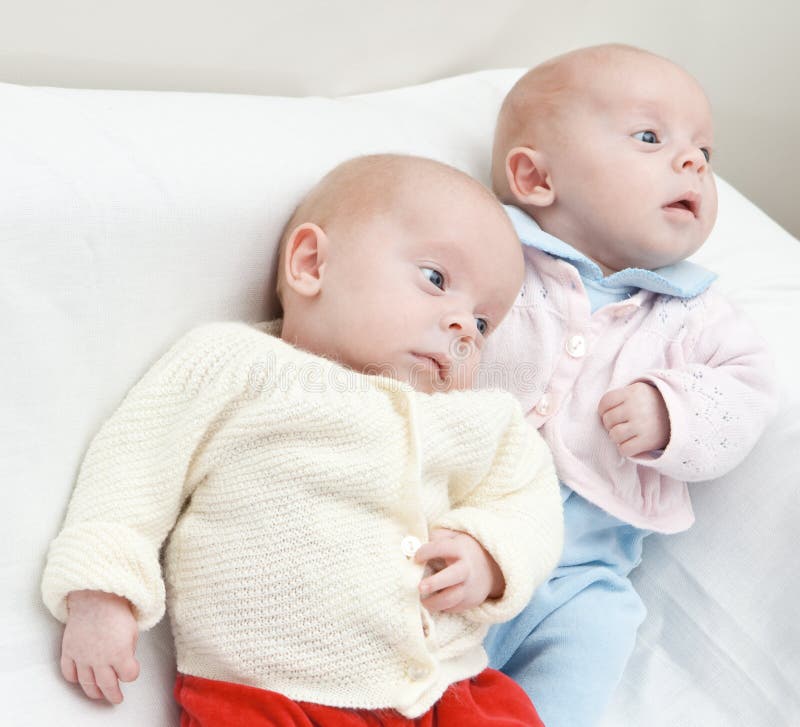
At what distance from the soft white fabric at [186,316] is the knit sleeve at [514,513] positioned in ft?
0.90

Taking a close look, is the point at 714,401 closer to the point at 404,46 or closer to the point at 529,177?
A: the point at 529,177

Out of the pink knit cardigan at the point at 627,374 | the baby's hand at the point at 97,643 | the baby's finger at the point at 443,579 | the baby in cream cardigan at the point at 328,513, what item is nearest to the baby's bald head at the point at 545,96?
the pink knit cardigan at the point at 627,374

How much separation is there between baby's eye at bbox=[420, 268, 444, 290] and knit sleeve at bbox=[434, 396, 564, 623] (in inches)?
5.9

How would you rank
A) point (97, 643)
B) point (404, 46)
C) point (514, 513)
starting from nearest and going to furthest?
point (97, 643) → point (514, 513) → point (404, 46)

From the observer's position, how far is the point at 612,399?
1.14 meters

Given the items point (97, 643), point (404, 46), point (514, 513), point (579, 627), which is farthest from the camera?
point (404, 46)

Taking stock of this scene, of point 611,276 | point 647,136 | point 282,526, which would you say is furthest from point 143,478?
point 647,136

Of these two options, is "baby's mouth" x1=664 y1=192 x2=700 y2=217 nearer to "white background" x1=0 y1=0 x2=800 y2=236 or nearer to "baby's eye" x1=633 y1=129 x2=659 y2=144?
"baby's eye" x1=633 y1=129 x2=659 y2=144

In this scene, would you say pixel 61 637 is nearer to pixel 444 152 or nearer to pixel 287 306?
pixel 287 306

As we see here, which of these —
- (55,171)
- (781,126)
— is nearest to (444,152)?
(55,171)

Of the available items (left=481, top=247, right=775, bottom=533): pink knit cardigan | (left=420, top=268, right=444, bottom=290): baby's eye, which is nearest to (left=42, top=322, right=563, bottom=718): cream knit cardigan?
(left=420, top=268, right=444, bottom=290): baby's eye

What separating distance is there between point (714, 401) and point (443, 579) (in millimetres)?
422

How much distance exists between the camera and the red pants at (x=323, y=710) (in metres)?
0.86

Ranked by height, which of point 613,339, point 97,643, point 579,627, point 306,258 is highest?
point 306,258
